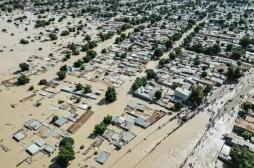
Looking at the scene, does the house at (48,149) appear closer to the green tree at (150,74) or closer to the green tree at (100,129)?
the green tree at (100,129)

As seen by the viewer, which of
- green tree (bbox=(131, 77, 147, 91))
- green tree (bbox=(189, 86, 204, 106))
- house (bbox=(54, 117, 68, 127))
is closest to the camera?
Answer: house (bbox=(54, 117, 68, 127))

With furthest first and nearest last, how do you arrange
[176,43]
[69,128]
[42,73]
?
1. [176,43]
2. [42,73]
3. [69,128]

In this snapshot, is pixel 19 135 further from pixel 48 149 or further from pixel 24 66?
pixel 24 66

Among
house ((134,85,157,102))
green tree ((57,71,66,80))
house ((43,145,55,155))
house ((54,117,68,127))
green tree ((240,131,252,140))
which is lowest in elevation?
house ((43,145,55,155))

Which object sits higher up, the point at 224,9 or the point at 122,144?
the point at 224,9

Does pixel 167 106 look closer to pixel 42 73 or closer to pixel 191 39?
pixel 42 73

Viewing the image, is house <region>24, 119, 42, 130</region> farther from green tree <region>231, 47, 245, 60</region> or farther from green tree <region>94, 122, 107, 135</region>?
green tree <region>231, 47, 245, 60</region>

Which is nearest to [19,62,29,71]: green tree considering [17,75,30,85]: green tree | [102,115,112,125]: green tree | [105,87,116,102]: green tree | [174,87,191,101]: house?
[17,75,30,85]: green tree

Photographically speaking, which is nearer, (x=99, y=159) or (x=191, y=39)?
(x=99, y=159)

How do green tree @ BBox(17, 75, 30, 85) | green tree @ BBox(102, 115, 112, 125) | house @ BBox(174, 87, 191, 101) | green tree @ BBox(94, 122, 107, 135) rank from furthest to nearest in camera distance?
green tree @ BBox(17, 75, 30, 85), house @ BBox(174, 87, 191, 101), green tree @ BBox(102, 115, 112, 125), green tree @ BBox(94, 122, 107, 135)

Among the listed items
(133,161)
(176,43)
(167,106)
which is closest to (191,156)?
(133,161)

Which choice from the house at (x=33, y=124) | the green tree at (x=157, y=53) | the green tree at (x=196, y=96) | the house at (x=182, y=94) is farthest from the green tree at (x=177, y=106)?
the green tree at (x=157, y=53)
